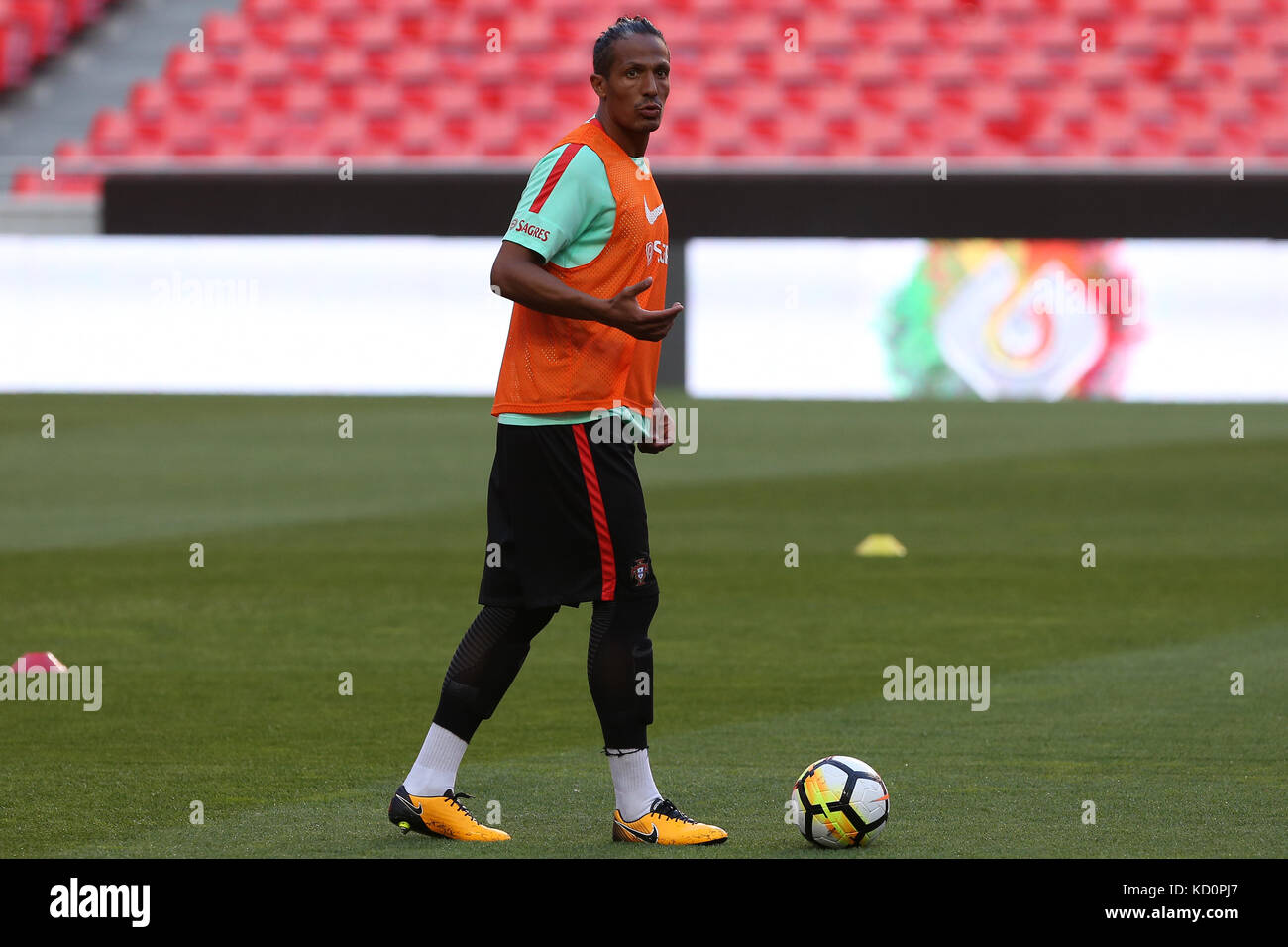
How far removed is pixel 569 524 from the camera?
17.4 feet

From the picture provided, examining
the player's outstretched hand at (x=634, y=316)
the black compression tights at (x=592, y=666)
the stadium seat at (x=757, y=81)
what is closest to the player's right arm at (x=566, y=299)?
the player's outstretched hand at (x=634, y=316)

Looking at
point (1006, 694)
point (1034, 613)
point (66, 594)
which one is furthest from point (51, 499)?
point (1006, 694)

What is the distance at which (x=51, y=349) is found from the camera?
70.7 feet

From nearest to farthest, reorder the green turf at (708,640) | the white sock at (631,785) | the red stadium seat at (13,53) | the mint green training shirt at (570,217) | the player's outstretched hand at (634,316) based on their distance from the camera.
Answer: the player's outstretched hand at (634,316), the mint green training shirt at (570,217), the white sock at (631,785), the green turf at (708,640), the red stadium seat at (13,53)

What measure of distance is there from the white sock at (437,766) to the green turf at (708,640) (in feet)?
0.53

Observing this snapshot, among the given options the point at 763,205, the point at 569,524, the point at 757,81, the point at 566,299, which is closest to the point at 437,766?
the point at 569,524

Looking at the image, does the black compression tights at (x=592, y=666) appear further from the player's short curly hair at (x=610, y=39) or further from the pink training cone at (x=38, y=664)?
the pink training cone at (x=38, y=664)

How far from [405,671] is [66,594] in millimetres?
2670

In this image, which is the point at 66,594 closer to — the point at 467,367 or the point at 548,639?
the point at 548,639

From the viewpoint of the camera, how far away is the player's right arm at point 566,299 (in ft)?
16.6

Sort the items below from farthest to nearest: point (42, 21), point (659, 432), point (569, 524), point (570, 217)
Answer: point (42, 21), point (659, 432), point (569, 524), point (570, 217)

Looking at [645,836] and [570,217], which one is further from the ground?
[570,217]

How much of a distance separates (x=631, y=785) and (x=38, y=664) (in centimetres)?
340

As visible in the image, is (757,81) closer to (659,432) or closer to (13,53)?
(13,53)
